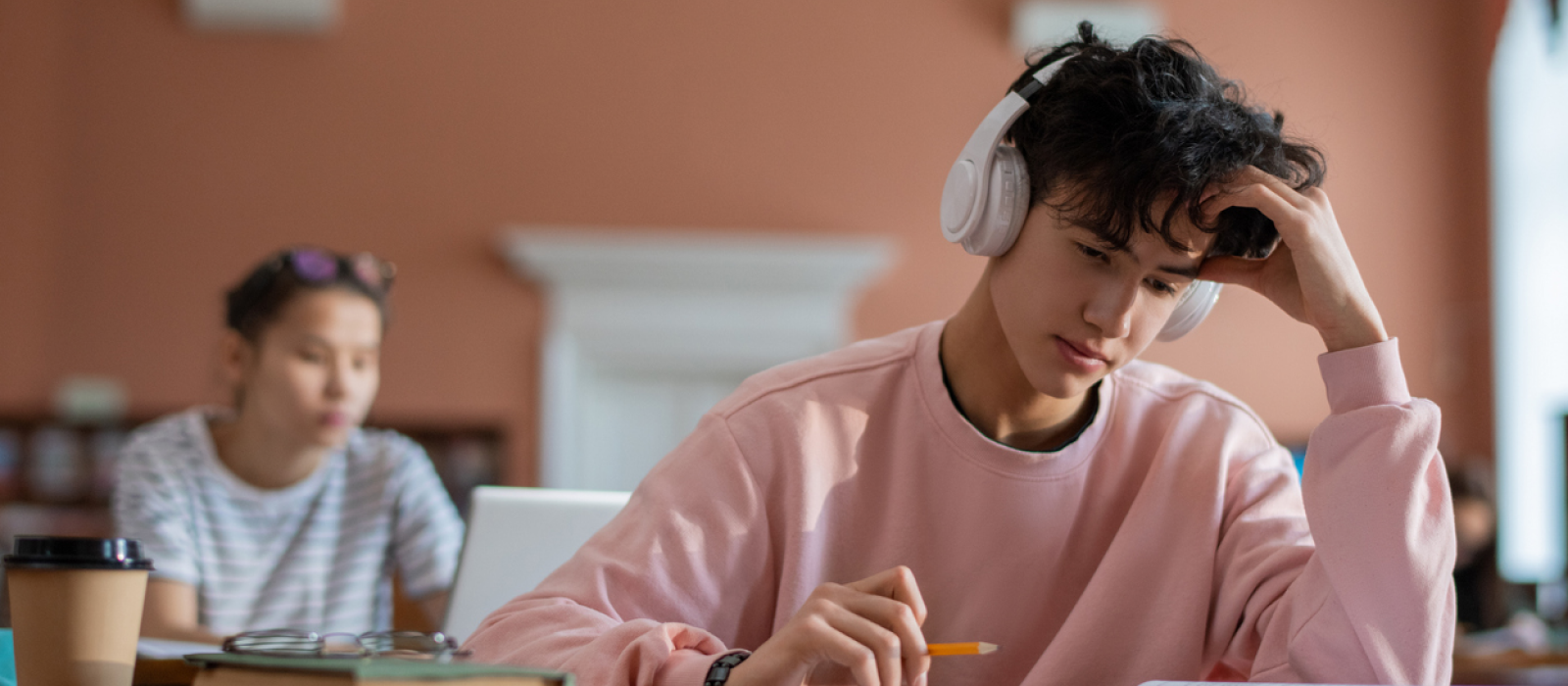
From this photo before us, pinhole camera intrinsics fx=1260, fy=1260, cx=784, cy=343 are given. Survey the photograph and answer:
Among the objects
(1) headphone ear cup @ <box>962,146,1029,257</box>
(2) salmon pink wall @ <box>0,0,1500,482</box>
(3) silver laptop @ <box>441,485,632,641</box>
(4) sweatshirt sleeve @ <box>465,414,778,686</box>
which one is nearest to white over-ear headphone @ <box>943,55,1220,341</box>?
(1) headphone ear cup @ <box>962,146,1029,257</box>

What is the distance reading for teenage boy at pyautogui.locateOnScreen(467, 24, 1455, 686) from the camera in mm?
931

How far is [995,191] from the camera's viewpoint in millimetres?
1021

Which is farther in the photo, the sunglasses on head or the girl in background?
the sunglasses on head

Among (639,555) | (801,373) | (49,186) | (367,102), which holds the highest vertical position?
(367,102)

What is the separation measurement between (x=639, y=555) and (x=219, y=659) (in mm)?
365

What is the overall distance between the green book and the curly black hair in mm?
556

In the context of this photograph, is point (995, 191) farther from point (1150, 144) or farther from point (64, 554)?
point (64, 554)

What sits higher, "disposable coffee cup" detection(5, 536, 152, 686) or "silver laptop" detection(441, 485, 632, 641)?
"disposable coffee cup" detection(5, 536, 152, 686)

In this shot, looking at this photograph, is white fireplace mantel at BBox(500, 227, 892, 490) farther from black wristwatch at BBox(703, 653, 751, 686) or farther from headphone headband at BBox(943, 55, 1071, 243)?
black wristwatch at BBox(703, 653, 751, 686)

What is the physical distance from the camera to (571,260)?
15.0 feet

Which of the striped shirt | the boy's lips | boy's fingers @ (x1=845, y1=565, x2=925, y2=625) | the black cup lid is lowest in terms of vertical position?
the striped shirt

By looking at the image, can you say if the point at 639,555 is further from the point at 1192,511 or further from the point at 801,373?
the point at 1192,511

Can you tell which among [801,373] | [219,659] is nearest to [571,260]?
[801,373]

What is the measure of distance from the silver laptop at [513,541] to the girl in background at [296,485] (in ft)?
1.58
